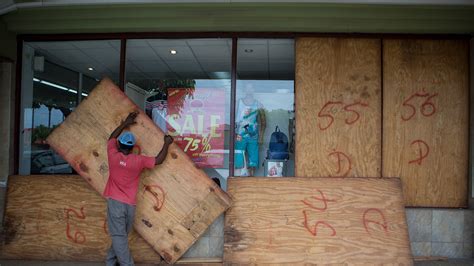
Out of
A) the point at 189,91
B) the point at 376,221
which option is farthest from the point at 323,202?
the point at 189,91

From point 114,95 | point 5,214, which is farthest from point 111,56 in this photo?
point 5,214

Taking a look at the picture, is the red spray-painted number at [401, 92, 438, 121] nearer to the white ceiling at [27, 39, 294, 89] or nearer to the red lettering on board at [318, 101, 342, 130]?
the red lettering on board at [318, 101, 342, 130]

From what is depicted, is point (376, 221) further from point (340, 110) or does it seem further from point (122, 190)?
point (122, 190)

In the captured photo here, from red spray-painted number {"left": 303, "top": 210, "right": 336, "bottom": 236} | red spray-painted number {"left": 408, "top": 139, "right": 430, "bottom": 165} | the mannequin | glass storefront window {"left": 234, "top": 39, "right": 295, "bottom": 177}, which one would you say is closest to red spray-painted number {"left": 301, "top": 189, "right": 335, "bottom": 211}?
red spray-painted number {"left": 303, "top": 210, "right": 336, "bottom": 236}

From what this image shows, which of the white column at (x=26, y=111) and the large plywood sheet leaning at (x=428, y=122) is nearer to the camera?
the large plywood sheet leaning at (x=428, y=122)

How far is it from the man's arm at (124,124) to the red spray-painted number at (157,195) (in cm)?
72

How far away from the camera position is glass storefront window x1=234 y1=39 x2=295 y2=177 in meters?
6.07

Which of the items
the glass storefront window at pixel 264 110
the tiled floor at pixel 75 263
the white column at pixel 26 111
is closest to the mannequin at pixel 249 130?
the glass storefront window at pixel 264 110

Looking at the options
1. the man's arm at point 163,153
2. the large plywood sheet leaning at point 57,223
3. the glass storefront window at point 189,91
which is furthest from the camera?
the glass storefront window at point 189,91

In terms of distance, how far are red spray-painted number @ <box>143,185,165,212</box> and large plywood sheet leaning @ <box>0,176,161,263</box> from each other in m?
0.61

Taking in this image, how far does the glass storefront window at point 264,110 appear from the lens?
19.9 ft

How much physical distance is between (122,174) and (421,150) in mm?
3882

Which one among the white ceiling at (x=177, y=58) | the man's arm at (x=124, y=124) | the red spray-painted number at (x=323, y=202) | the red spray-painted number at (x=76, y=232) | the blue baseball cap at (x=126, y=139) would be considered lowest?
the red spray-painted number at (x=76, y=232)

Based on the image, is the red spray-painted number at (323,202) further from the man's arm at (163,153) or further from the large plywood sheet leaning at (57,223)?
the large plywood sheet leaning at (57,223)
